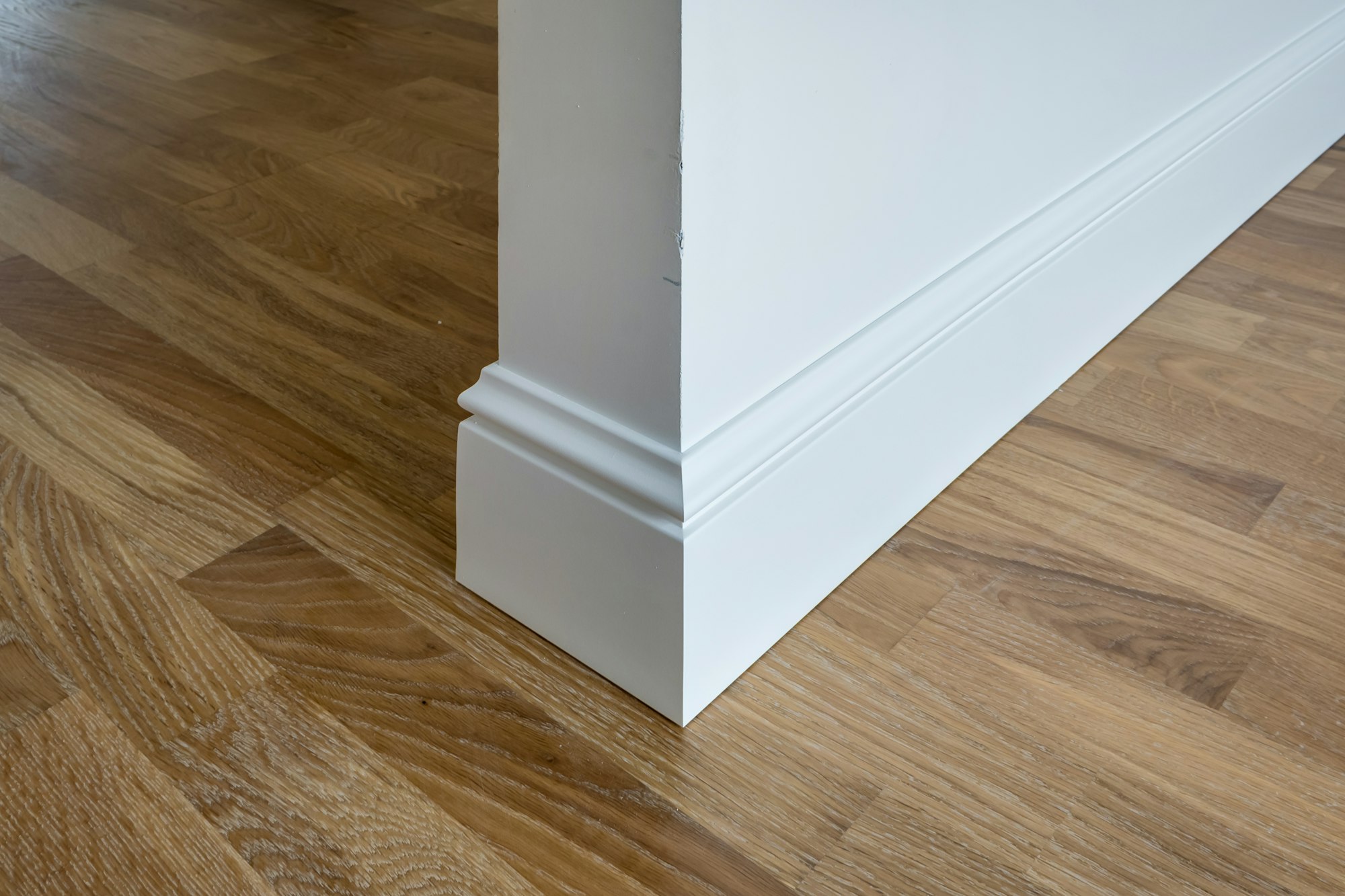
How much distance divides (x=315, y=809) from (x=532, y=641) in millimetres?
178

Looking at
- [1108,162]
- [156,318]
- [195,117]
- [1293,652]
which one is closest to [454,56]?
[195,117]

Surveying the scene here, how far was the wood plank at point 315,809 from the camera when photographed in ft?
1.91

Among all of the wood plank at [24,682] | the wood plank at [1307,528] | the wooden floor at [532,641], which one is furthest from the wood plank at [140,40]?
the wood plank at [1307,528]

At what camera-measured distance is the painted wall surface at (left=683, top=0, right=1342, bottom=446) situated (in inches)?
22.0

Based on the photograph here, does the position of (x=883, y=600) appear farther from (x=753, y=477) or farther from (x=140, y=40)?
(x=140, y=40)

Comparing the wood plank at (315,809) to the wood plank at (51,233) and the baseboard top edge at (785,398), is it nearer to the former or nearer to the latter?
the baseboard top edge at (785,398)

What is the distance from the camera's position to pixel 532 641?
2.42 feet

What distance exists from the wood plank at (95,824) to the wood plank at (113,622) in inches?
0.9

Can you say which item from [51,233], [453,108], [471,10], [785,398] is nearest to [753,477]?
[785,398]

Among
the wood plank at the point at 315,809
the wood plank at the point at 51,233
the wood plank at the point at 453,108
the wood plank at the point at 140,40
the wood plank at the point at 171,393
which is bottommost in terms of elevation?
the wood plank at the point at 315,809

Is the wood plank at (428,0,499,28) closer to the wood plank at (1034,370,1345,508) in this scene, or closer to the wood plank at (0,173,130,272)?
the wood plank at (0,173,130,272)

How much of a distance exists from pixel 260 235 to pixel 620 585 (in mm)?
788

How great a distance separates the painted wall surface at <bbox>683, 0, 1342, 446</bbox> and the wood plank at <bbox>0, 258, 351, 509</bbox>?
423mm

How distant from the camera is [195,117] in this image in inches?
60.9
